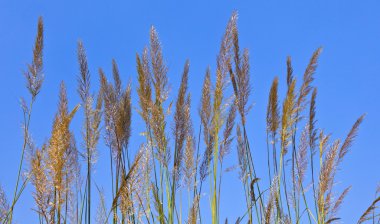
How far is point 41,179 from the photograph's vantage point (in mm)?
2594

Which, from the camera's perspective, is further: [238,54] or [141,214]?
[238,54]

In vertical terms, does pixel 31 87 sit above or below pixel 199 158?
above

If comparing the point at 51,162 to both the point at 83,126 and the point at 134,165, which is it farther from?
the point at 83,126

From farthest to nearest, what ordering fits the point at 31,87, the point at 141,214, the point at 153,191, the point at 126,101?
the point at 31,87 < the point at 126,101 < the point at 153,191 < the point at 141,214

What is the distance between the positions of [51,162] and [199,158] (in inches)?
41.0

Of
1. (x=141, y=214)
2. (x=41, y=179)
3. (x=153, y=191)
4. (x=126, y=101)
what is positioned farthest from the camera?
(x=126, y=101)

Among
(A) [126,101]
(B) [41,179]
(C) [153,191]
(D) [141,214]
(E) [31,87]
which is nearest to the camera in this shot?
(B) [41,179]

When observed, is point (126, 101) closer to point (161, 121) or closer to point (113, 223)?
point (161, 121)

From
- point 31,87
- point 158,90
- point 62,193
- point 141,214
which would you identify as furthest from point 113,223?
point 31,87

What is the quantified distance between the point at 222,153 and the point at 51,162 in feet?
4.75

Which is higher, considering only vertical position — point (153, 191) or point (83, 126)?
point (83, 126)

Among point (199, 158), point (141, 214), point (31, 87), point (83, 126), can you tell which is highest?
point (31, 87)

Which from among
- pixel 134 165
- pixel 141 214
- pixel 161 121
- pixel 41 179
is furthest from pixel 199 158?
pixel 41 179

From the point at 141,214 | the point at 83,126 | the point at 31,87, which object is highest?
the point at 31,87
